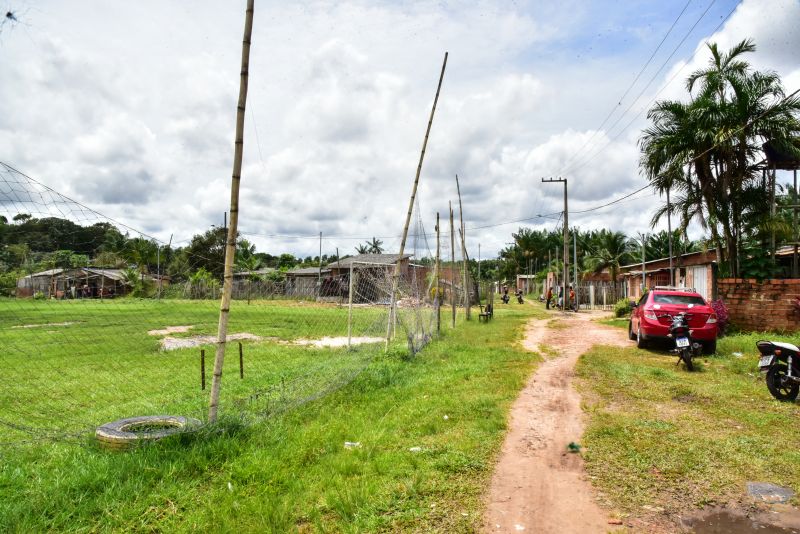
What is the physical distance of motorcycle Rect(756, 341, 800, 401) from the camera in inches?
Answer: 269

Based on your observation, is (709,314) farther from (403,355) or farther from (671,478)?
(671,478)

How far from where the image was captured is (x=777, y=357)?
23.0ft

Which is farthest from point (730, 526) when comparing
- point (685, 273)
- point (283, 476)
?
point (685, 273)

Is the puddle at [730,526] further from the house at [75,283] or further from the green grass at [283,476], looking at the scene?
the house at [75,283]

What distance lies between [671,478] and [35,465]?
17.6 ft

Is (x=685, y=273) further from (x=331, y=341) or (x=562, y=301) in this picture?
(x=331, y=341)

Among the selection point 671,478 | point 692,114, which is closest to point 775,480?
point 671,478

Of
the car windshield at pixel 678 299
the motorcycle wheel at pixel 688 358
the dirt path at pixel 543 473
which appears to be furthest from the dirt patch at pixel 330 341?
the motorcycle wheel at pixel 688 358

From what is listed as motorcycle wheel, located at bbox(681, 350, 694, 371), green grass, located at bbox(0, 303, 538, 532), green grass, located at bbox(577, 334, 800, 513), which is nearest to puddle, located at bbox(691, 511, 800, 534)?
green grass, located at bbox(577, 334, 800, 513)

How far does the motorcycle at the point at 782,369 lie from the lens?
6828 millimetres

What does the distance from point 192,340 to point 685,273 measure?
64.0ft

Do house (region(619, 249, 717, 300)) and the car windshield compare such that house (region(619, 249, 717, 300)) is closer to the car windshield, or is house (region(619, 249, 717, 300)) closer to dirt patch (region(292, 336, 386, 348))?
the car windshield

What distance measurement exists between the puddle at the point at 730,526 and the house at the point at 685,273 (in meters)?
13.4

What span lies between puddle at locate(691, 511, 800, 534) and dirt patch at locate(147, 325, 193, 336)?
1581 cm
